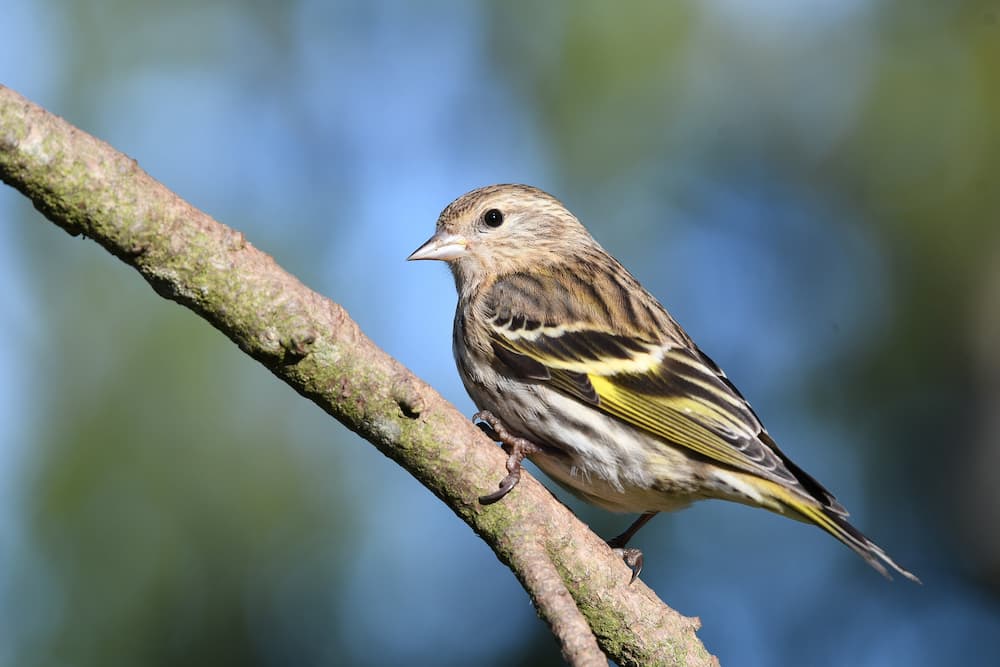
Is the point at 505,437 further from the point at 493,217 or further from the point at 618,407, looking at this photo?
the point at 493,217

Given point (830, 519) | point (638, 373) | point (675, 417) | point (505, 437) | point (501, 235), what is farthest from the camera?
point (501, 235)

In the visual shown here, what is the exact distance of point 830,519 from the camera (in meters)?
3.66

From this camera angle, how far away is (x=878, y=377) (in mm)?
7020

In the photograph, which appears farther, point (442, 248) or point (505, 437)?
point (442, 248)

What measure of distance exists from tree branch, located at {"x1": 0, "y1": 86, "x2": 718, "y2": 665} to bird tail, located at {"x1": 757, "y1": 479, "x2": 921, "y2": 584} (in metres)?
0.64

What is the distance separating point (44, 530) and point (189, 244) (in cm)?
324

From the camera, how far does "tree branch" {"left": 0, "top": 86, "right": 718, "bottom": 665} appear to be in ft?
8.15

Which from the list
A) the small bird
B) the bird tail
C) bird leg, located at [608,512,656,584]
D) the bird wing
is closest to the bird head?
the small bird

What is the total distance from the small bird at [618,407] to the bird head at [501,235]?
244 millimetres

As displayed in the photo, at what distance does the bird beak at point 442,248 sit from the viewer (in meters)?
5.05

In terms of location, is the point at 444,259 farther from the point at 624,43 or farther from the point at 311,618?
the point at 624,43

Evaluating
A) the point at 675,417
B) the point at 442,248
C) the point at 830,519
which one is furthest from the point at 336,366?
the point at 442,248

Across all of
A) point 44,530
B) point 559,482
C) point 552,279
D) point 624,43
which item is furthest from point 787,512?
point 624,43

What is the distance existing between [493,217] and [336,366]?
2538 millimetres
